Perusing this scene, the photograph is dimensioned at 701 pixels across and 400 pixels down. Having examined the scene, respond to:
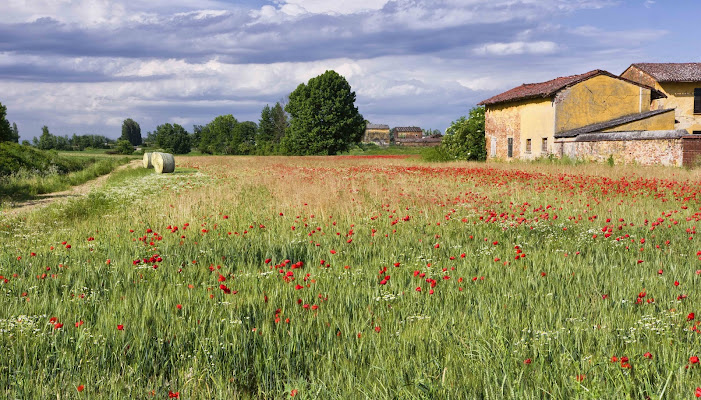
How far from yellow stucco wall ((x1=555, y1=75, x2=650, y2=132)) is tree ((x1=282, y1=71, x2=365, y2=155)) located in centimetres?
3974

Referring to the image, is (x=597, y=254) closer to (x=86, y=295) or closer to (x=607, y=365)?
(x=607, y=365)

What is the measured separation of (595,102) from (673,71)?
11.9 m

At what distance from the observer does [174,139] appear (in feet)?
424

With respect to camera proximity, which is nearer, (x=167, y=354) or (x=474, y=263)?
(x=167, y=354)

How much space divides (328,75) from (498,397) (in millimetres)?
69954

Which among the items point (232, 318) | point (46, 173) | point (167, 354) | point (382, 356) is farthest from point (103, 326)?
point (46, 173)

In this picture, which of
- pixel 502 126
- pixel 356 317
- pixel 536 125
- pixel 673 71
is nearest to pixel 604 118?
pixel 536 125

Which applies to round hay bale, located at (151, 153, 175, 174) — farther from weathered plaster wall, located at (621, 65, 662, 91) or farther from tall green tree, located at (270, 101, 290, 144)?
tall green tree, located at (270, 101, 290, 144)

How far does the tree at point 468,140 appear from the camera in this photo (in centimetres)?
4275

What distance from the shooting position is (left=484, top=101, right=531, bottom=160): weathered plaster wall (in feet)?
125

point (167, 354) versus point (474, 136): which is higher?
point (474, 136)

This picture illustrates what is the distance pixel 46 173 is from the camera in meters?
27.8

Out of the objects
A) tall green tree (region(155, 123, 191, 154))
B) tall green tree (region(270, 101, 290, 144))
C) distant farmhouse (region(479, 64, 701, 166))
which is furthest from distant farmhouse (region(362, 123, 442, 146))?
distant farmhouse (region(479, 64, 701, 166))

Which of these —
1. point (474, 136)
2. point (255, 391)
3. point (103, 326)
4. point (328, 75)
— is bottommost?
point (255, 391)
